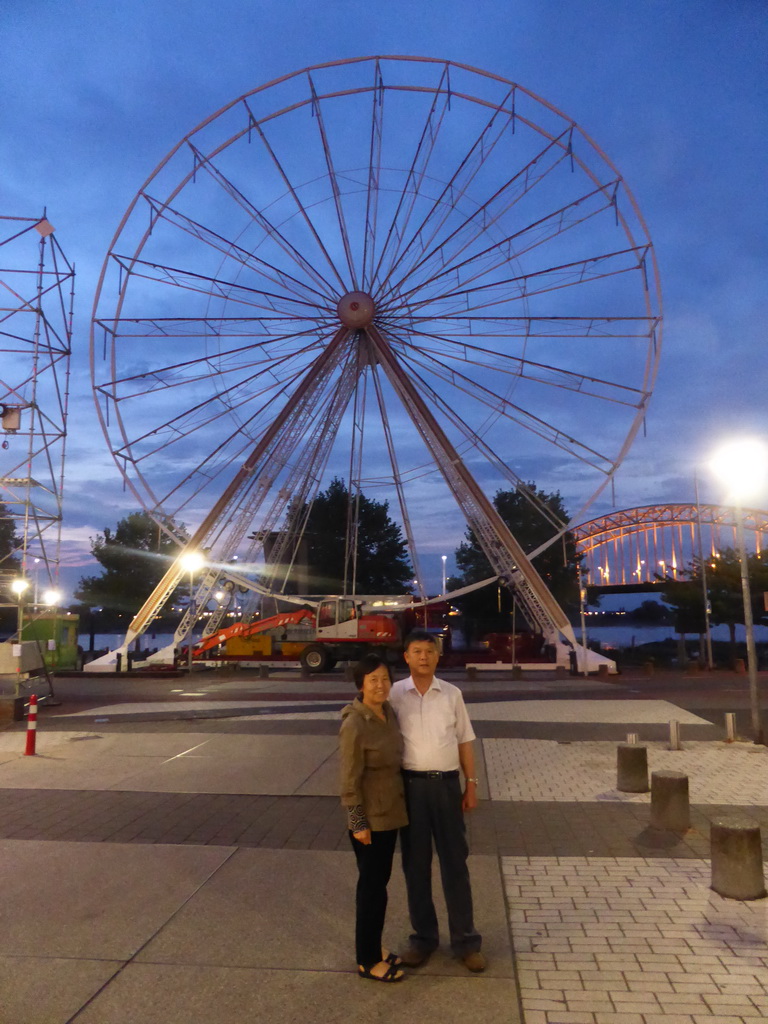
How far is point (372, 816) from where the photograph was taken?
14.4ft

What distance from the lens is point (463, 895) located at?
4.54 meters

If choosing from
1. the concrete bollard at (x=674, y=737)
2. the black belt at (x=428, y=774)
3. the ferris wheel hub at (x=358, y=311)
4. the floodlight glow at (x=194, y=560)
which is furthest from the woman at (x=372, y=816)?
the floodlight glow at (x=194, y=560)

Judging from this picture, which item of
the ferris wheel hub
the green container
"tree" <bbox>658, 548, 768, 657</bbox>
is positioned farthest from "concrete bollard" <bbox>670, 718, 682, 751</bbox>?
"tree" <bbox>658, 548, 768, 657</bbox>

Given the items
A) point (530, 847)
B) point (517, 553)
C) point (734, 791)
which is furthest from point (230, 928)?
point (517, 553)

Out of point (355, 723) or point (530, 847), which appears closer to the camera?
point (355, 723)

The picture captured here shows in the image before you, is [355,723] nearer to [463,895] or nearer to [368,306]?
[463,895]

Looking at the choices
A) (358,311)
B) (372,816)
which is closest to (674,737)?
(372,816)

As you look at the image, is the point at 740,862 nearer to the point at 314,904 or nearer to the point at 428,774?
the point at 428,774

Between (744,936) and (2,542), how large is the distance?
56473mm

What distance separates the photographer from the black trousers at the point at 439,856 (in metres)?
4.52

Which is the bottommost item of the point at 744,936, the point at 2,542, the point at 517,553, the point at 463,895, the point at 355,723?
the point at 744,936

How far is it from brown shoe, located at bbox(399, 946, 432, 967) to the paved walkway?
2.8 inches

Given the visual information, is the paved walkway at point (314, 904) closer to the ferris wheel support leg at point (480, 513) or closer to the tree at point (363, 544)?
the ferris wheel support leg at point (480, 513)

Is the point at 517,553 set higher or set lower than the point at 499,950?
higher
